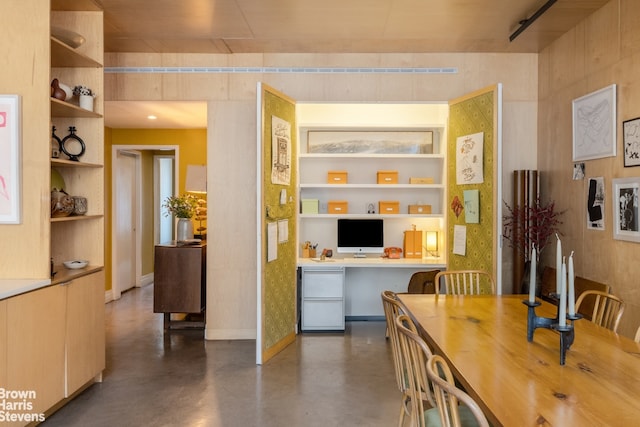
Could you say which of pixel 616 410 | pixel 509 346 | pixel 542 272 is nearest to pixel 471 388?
pixel 616 410

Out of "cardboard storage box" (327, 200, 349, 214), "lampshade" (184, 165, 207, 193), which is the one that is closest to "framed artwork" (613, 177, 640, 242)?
"cardboard storage box" (327, 200, 349, 214)

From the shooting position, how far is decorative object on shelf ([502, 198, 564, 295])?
4.22 m

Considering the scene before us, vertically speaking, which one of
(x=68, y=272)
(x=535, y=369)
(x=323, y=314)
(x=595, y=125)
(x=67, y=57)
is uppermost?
(x=67, y=57)

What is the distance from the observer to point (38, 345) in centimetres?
282

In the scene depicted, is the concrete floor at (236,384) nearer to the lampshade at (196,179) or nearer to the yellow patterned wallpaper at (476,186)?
the yellow patterned wallpaper at (476,186)

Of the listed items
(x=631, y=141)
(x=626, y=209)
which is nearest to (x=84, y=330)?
(x=626, y=209)

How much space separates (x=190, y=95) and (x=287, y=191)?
146 centimetres

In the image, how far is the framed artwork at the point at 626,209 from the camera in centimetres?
327

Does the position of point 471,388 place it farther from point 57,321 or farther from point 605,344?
point 57,321

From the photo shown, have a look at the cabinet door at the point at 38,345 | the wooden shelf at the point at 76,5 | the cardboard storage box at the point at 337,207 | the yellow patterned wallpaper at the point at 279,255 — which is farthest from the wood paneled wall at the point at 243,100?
the cabinet door at the point at 38,345

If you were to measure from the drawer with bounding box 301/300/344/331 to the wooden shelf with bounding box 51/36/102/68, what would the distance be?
2999 millimetres

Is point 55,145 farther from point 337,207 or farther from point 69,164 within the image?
point 337,207

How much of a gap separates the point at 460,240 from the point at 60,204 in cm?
348

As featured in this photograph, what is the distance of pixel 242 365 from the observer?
4105mm
